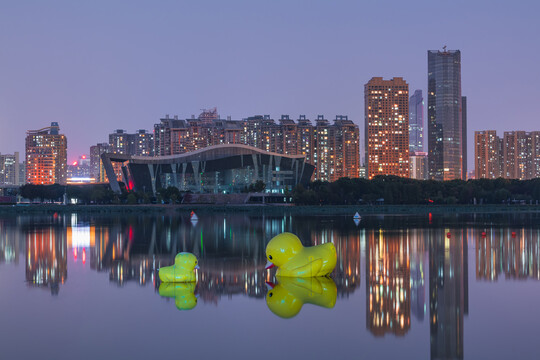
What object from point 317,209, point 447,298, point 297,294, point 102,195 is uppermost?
point 102,195

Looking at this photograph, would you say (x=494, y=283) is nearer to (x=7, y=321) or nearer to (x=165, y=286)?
(x=165, y=286)

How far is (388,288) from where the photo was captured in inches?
663

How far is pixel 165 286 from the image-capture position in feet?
57.5

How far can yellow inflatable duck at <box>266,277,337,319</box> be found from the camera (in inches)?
563

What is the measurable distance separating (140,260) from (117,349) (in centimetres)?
1282

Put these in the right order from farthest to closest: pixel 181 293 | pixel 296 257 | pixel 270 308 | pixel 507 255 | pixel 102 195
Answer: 1. pixel 102 195
2. pixel 507 255
3. pixel 296 257
4. pixel 181 293
5. pixel 270 308

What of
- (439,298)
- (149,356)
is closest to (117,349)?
(149,356)

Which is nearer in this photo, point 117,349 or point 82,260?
point 117,349

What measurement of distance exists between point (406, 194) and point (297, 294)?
78748mm

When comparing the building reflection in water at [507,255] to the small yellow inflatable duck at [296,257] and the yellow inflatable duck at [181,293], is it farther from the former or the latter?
the yellow inflatable duck at [181,293]

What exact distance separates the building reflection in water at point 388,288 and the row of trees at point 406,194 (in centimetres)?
6440

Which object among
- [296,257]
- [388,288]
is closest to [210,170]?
[296,257]

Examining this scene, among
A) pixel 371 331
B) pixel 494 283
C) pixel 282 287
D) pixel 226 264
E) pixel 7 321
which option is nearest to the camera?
pixel 371 331

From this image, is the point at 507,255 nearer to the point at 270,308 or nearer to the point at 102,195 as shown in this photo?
the point at 270,308
